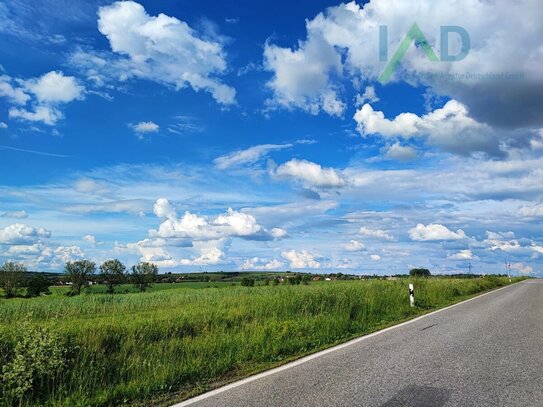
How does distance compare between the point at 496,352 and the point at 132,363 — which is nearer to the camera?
the point at 132,363

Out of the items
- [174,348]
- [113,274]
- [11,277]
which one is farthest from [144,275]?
[174,348]

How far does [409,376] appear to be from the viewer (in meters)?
6.61

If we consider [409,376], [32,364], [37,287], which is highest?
[32,364]

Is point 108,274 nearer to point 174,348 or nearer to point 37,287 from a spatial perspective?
point 37,287

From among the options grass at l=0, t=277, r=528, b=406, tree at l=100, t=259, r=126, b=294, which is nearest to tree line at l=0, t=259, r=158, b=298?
tree at l=100, t=259, r=126, b=294

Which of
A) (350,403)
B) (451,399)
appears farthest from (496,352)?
(350,403)

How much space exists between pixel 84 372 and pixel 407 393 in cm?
499

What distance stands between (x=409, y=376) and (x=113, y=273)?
120 metres

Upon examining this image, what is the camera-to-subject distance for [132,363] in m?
7.48

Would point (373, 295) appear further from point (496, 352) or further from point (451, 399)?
point (451, 399)

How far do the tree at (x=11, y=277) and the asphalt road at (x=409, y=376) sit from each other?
295 ft

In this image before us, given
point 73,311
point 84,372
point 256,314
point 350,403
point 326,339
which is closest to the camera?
point 350,403

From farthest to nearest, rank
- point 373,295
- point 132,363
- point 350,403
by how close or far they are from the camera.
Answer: point 373,295 → point 132,363 → point 350,403

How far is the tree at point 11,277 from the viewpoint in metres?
84.0
